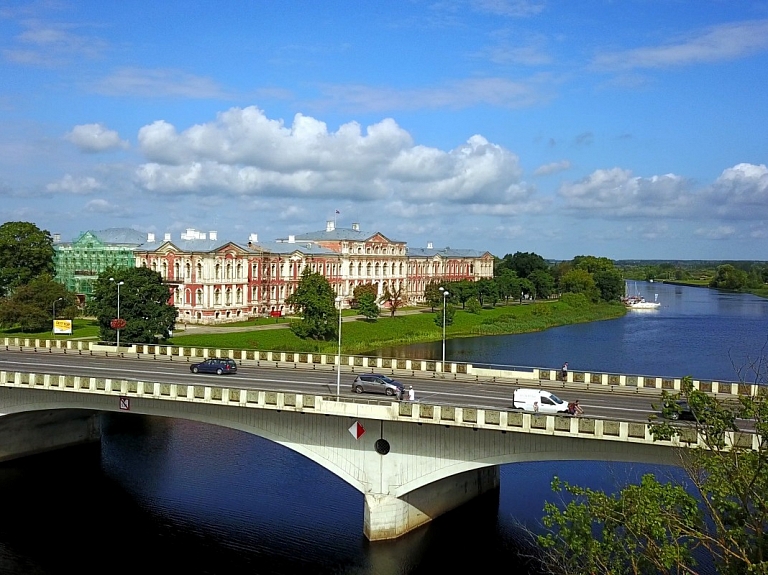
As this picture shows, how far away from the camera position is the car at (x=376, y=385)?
132 ft

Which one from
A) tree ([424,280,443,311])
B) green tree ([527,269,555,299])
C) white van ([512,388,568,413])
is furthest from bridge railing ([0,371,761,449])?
green tree ([527,269,555,299])

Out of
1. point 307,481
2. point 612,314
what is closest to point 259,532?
point 307,481

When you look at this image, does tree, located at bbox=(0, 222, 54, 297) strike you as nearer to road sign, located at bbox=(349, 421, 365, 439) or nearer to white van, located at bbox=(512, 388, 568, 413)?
road sign, located at bbox=(349, 421, 365, 439)

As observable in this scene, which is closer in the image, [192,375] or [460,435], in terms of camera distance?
[460,435]

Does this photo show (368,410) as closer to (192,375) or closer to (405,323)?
(192,375)

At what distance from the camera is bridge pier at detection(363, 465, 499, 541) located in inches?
1387

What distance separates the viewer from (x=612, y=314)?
157 metres

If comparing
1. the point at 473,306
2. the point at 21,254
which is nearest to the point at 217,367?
the point at 21,254

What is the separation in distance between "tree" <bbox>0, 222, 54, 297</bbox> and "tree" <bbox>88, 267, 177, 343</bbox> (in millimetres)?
26625

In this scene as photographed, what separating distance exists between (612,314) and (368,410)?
13132cm

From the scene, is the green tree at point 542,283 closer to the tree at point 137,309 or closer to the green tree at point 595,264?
the green tree at point 595,264

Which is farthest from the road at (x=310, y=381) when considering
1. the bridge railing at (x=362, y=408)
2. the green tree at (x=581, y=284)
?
the green tree at (x=581, y=284)

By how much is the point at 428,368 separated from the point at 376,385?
9027 mm

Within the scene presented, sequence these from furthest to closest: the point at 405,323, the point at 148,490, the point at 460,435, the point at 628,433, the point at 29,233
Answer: the point at 405,323, the point at 29,233, the point at 148,490, the point at 460,435, the point at 628,433
